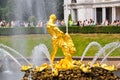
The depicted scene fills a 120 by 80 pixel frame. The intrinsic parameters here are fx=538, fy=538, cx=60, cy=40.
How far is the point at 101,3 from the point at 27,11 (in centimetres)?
681

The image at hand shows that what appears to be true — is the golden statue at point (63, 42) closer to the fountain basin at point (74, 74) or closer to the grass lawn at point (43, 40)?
the fountain basin at point (74, 74)

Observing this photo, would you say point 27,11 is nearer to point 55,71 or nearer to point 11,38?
point 11,38

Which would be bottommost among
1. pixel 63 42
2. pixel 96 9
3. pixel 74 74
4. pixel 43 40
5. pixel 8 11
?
pixel 96 9

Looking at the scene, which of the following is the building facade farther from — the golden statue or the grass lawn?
the golden statue

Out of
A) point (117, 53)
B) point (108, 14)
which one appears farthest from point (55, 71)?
point (108, 14)

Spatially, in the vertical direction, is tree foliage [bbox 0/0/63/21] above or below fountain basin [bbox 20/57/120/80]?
below

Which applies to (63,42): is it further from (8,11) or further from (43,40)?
(8,11)

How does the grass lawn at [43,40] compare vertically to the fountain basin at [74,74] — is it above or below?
below

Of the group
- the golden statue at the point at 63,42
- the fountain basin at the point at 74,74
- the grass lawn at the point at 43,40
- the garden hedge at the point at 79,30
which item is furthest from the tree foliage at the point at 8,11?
the fountain basin at the point at 74,74

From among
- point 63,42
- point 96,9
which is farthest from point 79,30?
point 63,42

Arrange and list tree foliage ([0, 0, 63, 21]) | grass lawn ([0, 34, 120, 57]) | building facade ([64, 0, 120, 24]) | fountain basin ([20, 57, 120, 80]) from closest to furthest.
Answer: fountain basin ([20, 57, 120, 80])
grass lawn ([0, 34, 120, 57])
building facade ([64, 0, 120, 24])
tree foliage ([0, 0, 63, 21])

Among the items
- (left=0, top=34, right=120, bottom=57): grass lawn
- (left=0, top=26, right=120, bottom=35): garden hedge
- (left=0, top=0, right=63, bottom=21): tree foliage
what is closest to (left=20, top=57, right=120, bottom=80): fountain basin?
(left=0, top=34, right=120, bottom=57): grass lawn

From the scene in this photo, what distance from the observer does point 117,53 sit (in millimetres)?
22828

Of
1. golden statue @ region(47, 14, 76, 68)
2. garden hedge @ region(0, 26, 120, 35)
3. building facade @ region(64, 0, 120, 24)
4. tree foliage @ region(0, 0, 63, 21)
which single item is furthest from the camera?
→ tree foliage @ region(0, 0, 63, 21)
